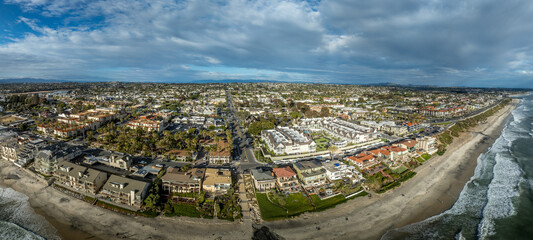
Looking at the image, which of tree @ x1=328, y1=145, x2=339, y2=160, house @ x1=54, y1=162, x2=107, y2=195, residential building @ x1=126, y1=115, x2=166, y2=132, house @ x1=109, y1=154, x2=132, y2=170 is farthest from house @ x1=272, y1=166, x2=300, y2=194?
residential building @ x1=126, y1=115, x2=166, y2=132

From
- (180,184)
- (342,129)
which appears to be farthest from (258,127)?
(180,184)

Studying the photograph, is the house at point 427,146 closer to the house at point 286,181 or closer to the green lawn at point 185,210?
the house at point 286,181

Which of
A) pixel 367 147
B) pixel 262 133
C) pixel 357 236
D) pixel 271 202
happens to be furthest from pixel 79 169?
pixel 367 147

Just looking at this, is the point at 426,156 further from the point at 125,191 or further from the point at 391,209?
the point at 125,191

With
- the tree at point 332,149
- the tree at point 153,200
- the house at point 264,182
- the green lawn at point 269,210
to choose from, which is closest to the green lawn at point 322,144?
the tree at point 332,149

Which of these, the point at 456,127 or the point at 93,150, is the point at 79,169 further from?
the point at 456,127
